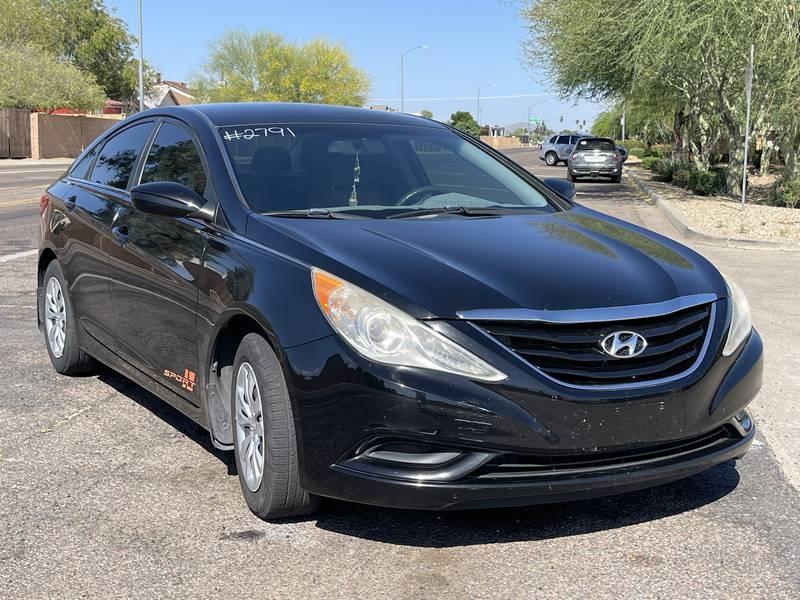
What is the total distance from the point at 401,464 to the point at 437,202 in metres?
1.75

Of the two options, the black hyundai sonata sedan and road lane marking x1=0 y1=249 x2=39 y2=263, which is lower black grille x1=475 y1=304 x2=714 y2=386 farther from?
road lane marking x1=0 y1=249 x2=39 y2=263

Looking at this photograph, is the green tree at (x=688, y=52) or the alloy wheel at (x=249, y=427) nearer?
the alloy wheel at (x=249, y=427)

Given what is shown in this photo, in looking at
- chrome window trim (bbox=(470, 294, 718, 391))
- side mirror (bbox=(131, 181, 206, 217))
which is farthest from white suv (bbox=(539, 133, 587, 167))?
chrome window trim (bbox=(470, 294, 718, 391))

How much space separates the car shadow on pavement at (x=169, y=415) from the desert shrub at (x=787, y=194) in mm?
16629

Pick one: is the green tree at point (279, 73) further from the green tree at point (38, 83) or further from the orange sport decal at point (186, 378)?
the orange sport decal at point (186, 378)

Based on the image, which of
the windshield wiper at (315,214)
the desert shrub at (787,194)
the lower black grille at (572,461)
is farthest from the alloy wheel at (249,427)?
the desert shrub at (787,194)

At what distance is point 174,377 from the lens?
14.3ft

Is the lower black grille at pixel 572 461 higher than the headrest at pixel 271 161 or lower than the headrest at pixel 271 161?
lower

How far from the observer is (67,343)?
5.71 metres

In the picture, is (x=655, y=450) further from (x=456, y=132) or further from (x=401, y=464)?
(x=456, y=132)

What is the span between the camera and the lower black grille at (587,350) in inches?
127

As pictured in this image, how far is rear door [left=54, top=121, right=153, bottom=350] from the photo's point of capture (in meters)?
5.09

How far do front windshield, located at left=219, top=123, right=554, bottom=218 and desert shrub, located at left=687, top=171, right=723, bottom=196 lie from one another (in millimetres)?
19600

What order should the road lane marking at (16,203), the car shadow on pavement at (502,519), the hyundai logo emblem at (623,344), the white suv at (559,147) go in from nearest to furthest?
the hyundai logo emblem at (623,344) < the car shadow on pavement at (502,519) < the road lane marking at (16,203) < the white suv at (559,147)
